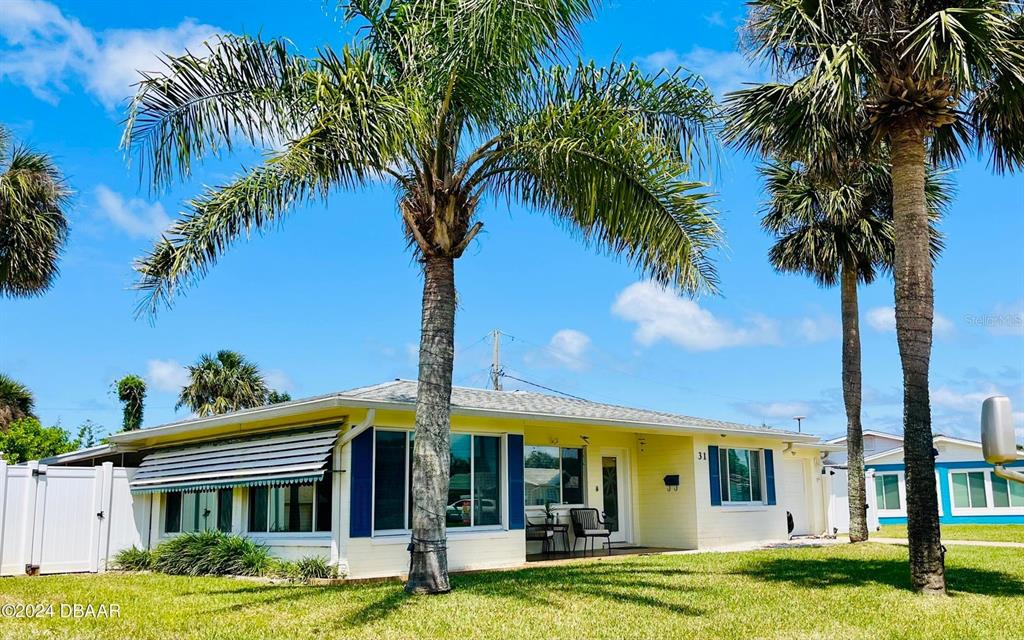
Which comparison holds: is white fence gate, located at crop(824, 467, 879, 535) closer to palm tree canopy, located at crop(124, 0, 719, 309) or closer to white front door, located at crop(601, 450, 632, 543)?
white front door, located at crop(601, 450, 632, 543)

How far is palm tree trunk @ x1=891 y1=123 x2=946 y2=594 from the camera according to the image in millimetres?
10148

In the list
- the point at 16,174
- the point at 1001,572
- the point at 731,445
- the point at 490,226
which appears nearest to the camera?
the point at 490,226

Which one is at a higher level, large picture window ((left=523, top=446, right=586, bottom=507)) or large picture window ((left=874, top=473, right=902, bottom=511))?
large picture window ((left=523, top=446, right=586, bottom=507))

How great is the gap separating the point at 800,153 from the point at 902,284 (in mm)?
2404

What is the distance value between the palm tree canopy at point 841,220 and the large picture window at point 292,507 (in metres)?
11.6

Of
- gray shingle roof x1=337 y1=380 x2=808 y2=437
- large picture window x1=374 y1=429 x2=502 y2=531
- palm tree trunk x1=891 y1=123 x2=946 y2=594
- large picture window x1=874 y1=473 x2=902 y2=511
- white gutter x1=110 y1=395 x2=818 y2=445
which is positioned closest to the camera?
palm tree trunk x1=891 y1=123 x2=946 y2=594

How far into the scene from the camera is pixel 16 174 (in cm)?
1806

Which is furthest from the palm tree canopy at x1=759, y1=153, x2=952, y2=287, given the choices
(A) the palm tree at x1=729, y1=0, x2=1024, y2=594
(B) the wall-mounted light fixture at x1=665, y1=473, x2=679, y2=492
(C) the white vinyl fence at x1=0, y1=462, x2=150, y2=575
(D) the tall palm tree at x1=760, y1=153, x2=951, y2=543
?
(C) the white vinyl fence at x1=0, y1=462, x2=150, y2=575

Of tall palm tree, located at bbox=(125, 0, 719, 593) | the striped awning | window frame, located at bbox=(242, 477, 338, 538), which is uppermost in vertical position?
tall palm tree, located at bbox=(125, 0, 719, 593)

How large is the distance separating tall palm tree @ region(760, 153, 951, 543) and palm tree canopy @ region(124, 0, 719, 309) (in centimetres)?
913

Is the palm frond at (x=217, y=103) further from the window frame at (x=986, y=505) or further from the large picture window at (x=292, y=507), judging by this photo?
the window frame at (x=986, y=505)

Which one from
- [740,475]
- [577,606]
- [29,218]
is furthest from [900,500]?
[29,218]

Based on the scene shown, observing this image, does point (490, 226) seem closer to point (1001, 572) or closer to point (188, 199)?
point (188, 199)

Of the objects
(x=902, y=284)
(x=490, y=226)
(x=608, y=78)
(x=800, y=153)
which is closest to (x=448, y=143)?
(x=490, y=226)
